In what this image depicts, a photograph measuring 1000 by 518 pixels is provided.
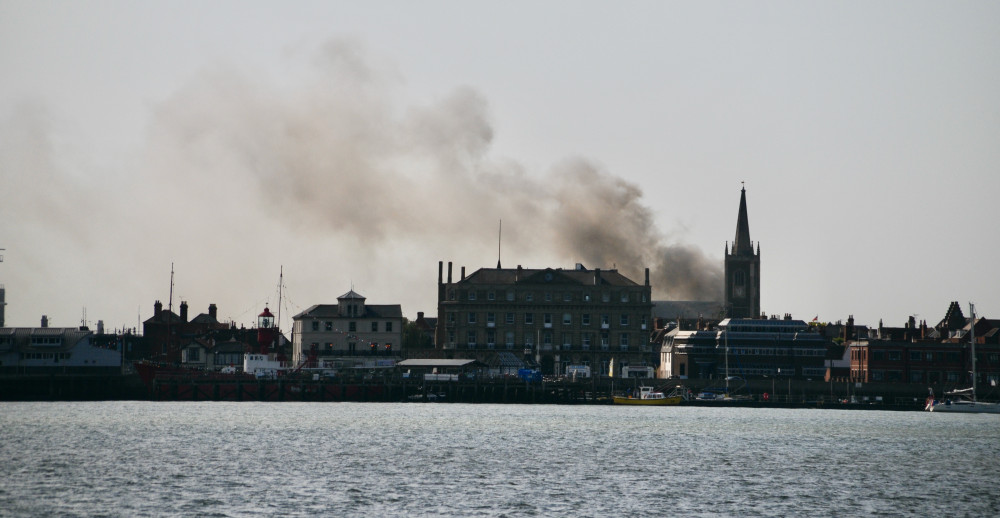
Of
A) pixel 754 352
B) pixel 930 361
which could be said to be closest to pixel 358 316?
pixel 754 352

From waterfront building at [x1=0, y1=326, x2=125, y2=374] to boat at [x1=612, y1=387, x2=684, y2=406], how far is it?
5958 cm

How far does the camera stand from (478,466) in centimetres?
7106

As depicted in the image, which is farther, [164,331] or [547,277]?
[164,331]

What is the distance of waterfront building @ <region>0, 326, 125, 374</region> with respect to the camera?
149250 millimetres

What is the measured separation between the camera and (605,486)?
2443 inches

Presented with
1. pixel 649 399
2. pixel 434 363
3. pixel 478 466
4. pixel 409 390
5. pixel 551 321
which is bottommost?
pixel 478 466

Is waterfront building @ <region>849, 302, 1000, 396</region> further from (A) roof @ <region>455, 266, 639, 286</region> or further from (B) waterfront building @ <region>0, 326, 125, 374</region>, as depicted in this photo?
(B) waterfront building @ <region>0, 326, 125, 374</region>

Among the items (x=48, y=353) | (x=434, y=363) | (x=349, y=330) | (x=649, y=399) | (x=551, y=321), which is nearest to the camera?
(x=649, y=399)

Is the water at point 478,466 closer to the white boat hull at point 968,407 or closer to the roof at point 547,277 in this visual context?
the white boat hull at point 968,407

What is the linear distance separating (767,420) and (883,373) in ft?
164

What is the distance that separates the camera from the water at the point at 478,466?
5512cm

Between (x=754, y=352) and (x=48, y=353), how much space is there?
293ft

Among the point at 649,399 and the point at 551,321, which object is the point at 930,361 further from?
the point at 551,321

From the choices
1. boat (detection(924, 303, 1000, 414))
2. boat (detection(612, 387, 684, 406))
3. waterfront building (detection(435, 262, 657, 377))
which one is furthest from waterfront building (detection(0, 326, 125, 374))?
boat (detection(924, 303, 1000, 414))
